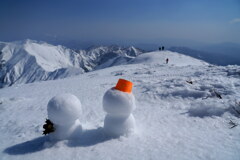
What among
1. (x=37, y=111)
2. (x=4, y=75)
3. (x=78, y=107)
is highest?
(x=78, y=107)

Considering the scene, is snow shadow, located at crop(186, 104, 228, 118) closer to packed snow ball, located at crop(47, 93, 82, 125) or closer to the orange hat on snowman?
the orange hat on snowman

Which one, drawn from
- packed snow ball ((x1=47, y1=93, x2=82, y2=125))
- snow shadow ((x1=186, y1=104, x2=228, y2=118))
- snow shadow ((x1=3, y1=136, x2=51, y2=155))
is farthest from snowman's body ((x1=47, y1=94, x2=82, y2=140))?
snow shadow ((x1=186, y1=104, x2=228, y2=118))

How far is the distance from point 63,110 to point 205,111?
3804 millimetres

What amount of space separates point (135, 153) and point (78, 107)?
1.46 metres

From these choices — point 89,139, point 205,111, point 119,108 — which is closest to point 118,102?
point 119,108

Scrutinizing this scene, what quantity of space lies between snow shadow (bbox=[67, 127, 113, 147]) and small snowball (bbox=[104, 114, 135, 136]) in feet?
0.59

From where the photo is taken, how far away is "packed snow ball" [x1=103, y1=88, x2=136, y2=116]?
3250mm

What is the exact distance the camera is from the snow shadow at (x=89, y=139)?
333 cm

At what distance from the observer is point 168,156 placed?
2.72m

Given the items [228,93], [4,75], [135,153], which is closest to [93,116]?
[135,153]

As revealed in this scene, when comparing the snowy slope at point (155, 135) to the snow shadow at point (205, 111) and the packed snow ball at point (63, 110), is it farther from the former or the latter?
the packed snow ball at point (63, 110)

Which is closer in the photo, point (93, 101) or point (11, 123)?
point (11, 123)

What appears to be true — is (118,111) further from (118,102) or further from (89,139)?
(89,139)

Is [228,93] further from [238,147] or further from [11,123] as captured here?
[11,123]
